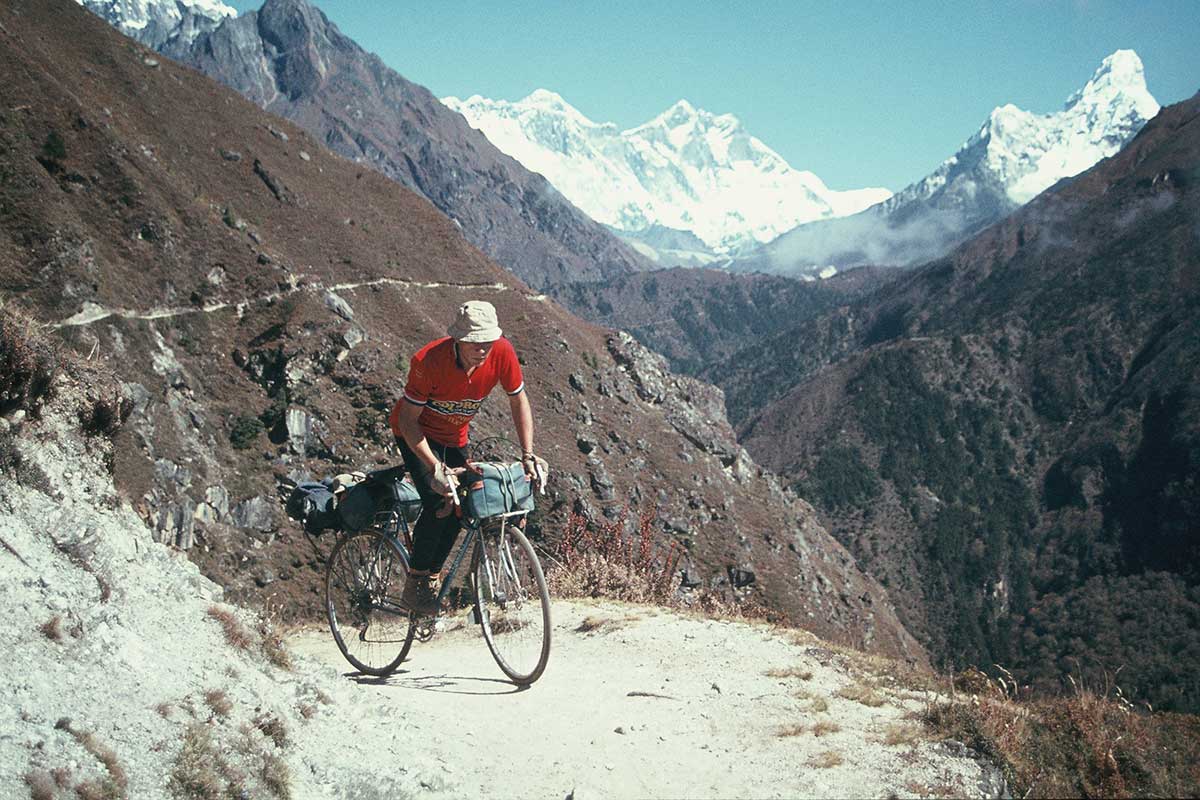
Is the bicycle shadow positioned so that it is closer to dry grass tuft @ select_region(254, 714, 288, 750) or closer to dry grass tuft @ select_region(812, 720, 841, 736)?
dry grass tuft @ select_region(254, 714, 288, 750)

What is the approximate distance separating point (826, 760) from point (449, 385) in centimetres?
381

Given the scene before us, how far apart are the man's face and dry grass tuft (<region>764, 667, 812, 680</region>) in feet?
12.5

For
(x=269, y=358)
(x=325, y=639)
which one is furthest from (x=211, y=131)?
(x=325, y=639)

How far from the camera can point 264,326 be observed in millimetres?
48156

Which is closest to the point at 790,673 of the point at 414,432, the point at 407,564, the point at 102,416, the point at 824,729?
the point at 824,729

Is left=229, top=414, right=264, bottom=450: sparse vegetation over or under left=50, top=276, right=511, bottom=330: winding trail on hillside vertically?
under

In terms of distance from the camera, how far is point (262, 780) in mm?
4715

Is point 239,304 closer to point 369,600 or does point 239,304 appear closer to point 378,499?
point 369,600

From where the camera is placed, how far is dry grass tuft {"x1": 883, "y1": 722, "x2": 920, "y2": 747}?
5602 millimetres

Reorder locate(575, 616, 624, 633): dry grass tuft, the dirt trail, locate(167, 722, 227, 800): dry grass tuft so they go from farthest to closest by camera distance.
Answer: locate(575, 616, 624, 633): dry grass tuft → the dirt trail → locate(167, 722, 227, 800): dry grass tuft

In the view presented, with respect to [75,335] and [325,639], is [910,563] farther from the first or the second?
[325,639]

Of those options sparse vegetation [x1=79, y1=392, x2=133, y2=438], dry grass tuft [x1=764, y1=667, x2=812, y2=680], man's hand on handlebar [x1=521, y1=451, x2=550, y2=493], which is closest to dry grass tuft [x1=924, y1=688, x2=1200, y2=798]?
dry grass tuft [x1=764, y1=667, x2=812, y2=680]

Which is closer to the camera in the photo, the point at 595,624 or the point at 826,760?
the point at 826,760

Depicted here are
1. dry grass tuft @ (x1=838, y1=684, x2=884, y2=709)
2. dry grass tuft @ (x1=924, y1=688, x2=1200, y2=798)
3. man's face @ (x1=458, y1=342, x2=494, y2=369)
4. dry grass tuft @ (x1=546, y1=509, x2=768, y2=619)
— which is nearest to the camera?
dry grass tuft @ (x1=924, y1=688, x2=1200, y2=798)
